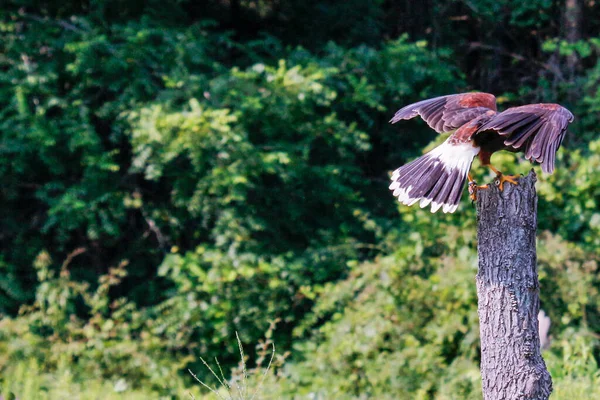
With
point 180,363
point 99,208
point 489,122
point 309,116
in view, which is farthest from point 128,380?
point 489,122

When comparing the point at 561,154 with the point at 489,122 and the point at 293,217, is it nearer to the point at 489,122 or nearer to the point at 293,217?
the point at 293,217

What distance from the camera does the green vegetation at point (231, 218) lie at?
16.6 ft

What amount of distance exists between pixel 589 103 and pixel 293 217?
3225 millimetres

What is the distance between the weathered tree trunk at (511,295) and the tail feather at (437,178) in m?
0.17

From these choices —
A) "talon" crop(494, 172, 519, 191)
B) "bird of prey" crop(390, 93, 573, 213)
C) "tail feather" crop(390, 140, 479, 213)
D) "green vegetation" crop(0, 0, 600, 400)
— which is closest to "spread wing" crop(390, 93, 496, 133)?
"bird of prey" crop(390, 93, 573, 213)

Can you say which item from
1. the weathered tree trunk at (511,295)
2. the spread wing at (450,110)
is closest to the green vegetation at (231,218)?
the spread wing at (450,110)

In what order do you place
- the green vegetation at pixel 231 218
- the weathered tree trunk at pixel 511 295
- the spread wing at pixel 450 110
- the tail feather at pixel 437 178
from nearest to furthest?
the weathered tree trunk at pixel 511 295
the tail feather at pixel 437 178
the spread wing at pixel 450 110
the green vegetation at pixel 231 218

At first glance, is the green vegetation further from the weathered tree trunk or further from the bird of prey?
the bird of prey

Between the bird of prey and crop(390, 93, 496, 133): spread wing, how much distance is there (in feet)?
0.03

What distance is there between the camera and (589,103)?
700 centimetres

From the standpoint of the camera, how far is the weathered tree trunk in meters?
2.78

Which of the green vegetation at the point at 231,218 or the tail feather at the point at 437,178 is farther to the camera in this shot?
the green vegetation at the point at 231,218

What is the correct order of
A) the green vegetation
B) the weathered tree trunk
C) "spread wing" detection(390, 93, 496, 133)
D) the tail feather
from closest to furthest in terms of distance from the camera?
the weathered tree trunk → the tail feather → "spread wing" detection(390, 93, 496, 133) → the green vegetation

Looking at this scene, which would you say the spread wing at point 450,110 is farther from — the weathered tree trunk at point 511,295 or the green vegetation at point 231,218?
the green vegetation at point 231,218
